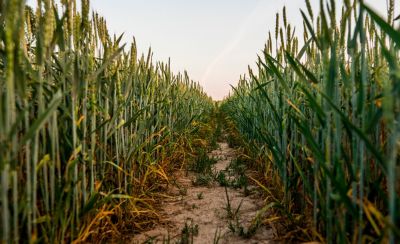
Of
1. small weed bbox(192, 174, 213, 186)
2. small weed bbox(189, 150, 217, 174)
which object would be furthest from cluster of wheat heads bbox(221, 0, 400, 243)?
small weed bbox(189, 150, 217, 174)

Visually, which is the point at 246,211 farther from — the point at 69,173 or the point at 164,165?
the point at 69,173

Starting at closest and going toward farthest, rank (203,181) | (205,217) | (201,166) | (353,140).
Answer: (353,140) → (205,217) → (203,181) → (201,166)

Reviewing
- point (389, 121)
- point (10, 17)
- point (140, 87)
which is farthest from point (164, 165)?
point (389, 121)

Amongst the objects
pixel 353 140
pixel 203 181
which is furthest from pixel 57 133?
pixel 203 181

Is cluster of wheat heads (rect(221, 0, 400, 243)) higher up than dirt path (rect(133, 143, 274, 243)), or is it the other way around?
cluster of wheat heads (rect(221, 0, 400, 243))

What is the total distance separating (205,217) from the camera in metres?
1.96

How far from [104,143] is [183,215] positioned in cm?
76

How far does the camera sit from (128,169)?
1.86 meters

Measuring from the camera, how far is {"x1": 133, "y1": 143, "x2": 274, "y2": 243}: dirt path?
63.0 inches

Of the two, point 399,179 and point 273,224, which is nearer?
point 399,179

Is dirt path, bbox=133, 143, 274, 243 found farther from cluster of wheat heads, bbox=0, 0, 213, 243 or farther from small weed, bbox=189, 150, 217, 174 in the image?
small weed, bbox=189, 150, 217, 174

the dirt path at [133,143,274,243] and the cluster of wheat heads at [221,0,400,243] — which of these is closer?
the cluster of wheat heads at [221,0,400,243]

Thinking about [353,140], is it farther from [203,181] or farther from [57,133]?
[203,181]

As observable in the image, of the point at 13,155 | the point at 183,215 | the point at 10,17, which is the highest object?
the point at 10,17
